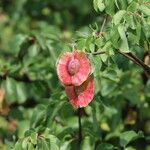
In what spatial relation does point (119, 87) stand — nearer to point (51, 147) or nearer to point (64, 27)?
point (51, 147)

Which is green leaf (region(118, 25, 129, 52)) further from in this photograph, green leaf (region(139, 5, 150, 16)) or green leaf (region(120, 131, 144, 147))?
green leaf (region(120, 131, 144, 147))

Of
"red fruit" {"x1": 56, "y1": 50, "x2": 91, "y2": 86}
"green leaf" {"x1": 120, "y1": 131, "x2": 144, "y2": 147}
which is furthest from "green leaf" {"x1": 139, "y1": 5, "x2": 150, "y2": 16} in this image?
"green leaf" {"x1": 120, "y1": 131, "x2": 144, "y2": 147}

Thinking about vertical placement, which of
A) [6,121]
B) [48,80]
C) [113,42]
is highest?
[113,42]

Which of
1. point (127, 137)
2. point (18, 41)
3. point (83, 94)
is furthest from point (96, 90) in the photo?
point (83, 94)

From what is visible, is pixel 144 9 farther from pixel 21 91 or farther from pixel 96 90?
pixel 21 91

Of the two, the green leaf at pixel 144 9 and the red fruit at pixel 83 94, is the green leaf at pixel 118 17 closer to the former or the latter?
the green leaf at pixel 144 9

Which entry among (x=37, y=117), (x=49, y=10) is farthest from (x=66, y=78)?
(x=49, y=10)

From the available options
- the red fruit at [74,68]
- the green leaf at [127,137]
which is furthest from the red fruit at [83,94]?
the green leaf at [127,137]
